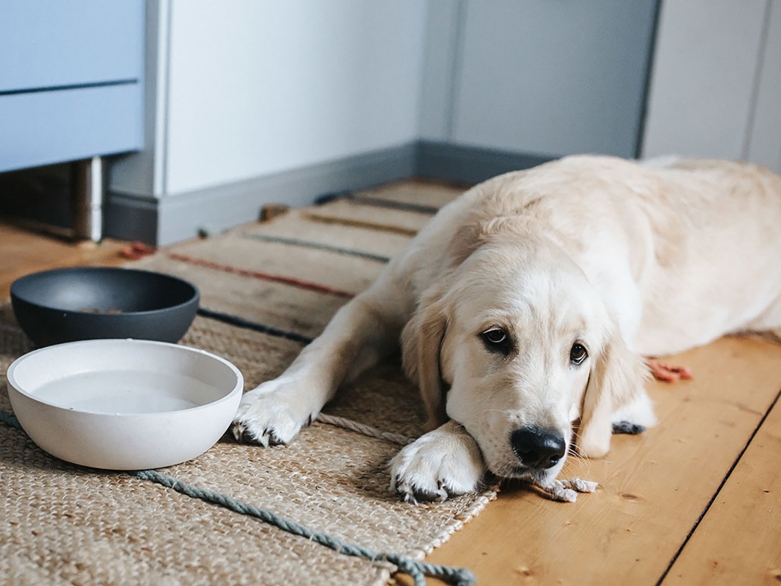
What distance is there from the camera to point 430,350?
1811 millimetres

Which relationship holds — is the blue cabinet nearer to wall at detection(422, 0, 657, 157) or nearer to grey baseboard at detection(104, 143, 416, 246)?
grey baseboard at detection(104, 143, 416, 246)

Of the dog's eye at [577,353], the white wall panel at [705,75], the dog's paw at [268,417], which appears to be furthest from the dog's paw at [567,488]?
the white wall panel at [705,75]

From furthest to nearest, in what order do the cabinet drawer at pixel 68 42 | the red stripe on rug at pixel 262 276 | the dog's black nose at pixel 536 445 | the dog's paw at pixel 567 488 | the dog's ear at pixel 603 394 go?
the red stripe on rug at pixel 262 276 → the cabinet drawer at pixel 68 42 → the dog's ear at pixel 603 394 → the dog's paw at pixel 567 488 → the dog's black nose at pixel 536 445

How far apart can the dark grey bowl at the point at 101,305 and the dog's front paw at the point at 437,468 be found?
67cm

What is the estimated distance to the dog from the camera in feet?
5.21

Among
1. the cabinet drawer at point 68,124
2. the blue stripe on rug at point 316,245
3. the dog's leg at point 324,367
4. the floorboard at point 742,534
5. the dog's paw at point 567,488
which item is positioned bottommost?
the floorboard at point 742,534

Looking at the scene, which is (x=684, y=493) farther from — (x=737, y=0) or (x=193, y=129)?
(x=737, y=0)

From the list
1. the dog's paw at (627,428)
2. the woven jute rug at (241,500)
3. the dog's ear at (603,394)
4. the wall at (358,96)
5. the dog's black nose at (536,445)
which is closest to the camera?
the woven jute rug at (241,500)

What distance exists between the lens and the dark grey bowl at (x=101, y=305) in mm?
1858

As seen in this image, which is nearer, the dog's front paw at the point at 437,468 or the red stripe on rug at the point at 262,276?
the dog's front paw at the point at 437,468

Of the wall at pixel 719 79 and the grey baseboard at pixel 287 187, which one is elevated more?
the wall at pixel 719 79

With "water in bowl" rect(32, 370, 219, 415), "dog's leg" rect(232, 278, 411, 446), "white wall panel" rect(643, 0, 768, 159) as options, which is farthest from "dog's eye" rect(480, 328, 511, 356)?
"white wall panel" rect(643, 0, 768, 159)

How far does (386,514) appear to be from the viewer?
1482 mm

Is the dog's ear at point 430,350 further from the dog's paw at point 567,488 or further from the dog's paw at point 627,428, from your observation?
the dog's paw at point 627,428
